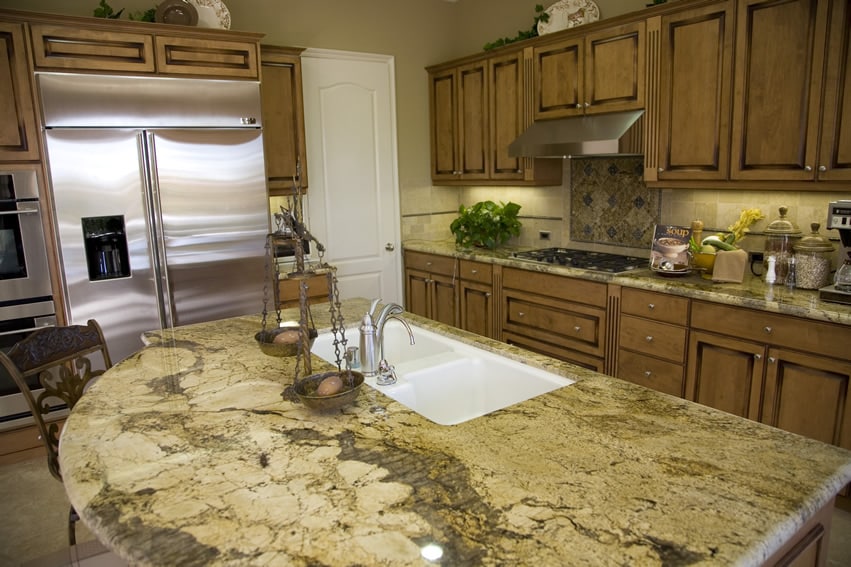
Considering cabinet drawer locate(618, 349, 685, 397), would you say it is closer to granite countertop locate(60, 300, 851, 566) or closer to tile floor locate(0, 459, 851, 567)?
tile floor locate(0, 459, 851, 567)

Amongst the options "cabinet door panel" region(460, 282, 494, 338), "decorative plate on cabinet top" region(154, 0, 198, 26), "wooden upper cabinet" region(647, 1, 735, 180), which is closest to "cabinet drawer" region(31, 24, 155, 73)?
"decorative plate on cabinet top" region(154, 0, 198, 26)

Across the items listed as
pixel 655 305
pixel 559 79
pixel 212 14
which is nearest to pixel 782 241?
pixel 655 305

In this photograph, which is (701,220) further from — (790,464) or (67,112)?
(67,112)

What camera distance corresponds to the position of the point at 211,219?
3602mm

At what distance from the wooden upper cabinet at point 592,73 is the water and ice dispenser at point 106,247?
2.79 m

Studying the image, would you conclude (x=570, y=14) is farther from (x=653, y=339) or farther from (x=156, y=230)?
(x=156, y=230)

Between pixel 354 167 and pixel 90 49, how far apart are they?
2091 millimetres

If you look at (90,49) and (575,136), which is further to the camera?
(575,136)

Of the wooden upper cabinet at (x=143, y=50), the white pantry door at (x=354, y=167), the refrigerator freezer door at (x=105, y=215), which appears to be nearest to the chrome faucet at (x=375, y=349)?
the refrigerator freezer door at (x=105, y=215)

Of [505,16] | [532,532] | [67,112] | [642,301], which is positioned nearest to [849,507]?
[642,301]

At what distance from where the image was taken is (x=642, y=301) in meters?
3.19

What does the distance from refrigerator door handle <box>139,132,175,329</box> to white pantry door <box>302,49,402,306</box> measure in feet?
4.53

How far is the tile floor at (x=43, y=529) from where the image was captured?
2.19 meters

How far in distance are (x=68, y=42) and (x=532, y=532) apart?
3453mm
